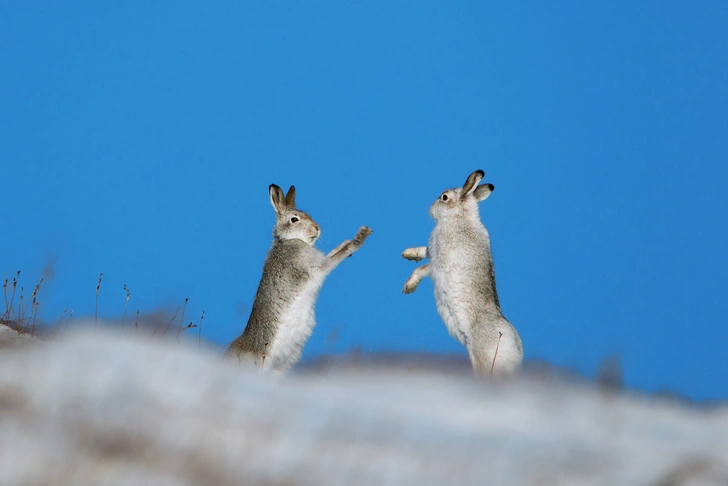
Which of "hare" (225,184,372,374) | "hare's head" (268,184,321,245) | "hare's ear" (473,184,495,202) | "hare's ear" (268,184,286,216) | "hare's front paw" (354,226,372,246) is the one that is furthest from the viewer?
"hare's ear" (473,184,495,202)

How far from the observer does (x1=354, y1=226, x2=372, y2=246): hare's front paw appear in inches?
376

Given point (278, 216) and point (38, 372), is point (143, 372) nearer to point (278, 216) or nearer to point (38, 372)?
point (38, 372)

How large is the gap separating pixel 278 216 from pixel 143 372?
5.56 meters

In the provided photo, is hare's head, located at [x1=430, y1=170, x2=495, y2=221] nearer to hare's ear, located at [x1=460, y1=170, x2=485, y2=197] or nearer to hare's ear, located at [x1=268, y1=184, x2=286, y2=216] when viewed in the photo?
hare's ear, located at [x1=460, y1=170, x2=485, y2=197]

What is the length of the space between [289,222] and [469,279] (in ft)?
7.42

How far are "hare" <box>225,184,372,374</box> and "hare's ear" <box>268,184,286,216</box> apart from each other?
154 millimetres

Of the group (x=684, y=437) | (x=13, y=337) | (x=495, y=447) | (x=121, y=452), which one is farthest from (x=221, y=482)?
(x=13, y=337)

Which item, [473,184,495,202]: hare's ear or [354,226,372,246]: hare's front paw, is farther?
[473,184,495,202]: hare's ear

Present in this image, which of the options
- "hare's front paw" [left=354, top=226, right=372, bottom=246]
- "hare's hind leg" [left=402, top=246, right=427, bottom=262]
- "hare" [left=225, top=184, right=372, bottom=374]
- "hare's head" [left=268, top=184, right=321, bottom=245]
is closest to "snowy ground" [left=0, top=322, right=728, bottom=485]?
"hare" [left=225, top=184, right=372, bottom=374]

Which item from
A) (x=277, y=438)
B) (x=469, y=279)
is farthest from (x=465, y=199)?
(x=277, y=438)

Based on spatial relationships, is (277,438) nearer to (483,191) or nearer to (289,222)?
(289,222)

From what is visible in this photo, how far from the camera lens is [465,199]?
1040 centimetres

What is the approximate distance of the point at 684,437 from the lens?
4742 millimetres

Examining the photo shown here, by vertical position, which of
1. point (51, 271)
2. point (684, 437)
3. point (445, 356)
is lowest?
point (684, 437)
